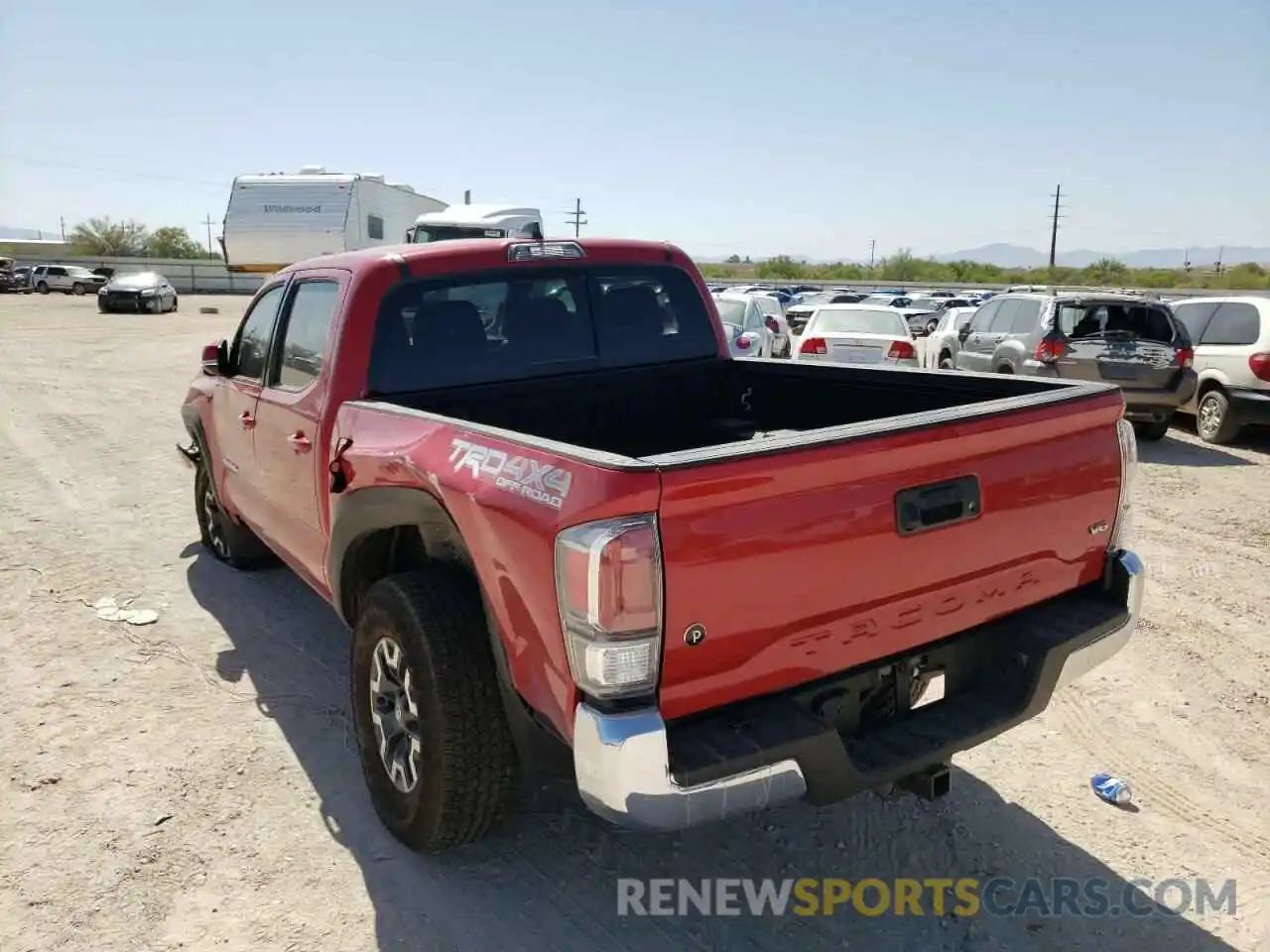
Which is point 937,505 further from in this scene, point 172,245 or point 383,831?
point 172,245

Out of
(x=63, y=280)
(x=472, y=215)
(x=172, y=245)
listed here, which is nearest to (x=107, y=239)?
(x=172, y=245)

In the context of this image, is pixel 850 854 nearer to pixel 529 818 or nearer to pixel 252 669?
pixel 529 818

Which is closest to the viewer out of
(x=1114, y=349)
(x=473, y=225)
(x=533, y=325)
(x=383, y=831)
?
(x=383, y=831)

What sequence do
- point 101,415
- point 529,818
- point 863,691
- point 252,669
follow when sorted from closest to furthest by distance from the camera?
1. point 863,691
2. point 529,818
3. point 252,669
4. point 101,415

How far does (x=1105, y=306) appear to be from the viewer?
1085cm

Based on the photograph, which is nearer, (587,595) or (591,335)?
(587,595)

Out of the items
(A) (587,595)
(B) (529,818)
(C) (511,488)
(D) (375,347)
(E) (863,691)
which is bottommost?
(B) (529,818)

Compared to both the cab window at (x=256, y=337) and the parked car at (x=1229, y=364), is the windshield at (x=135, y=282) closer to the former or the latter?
the cab window at (x=256, y=337)

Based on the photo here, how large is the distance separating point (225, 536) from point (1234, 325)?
10975 mm

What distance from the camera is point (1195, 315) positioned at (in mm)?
11367

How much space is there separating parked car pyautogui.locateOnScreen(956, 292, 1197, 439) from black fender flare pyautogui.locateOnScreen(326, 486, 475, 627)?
366 inches

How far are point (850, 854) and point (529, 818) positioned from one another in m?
1.13

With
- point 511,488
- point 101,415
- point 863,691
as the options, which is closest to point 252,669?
point 511,488

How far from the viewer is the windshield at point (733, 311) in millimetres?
14422
